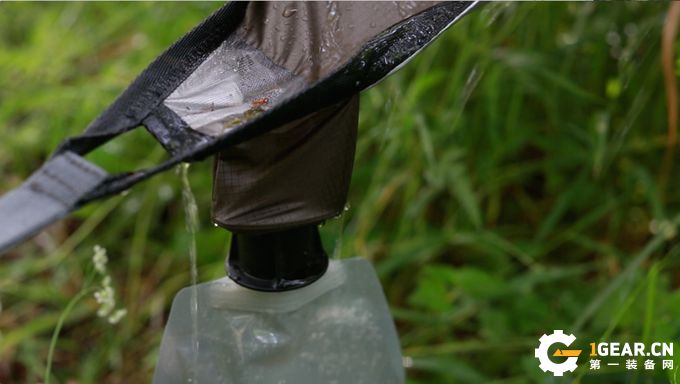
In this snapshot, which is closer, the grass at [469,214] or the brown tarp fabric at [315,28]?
the brown tarp fabric at [315,28]

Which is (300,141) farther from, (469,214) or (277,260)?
(469,214)

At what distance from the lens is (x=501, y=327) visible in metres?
0.88

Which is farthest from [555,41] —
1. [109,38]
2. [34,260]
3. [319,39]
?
[109,38]

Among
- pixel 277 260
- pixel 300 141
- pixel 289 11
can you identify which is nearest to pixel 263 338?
pixel 277 260

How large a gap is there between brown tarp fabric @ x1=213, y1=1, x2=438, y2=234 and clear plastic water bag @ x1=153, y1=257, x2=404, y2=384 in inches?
4.1

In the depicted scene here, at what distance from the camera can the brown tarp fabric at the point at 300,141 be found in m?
0.41

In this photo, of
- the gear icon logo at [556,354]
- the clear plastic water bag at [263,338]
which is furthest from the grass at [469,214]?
the clear plastic water bag at [263,338]

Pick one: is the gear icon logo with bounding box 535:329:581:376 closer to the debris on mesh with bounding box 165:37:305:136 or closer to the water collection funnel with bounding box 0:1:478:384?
the water collection funnel with bounding box 0:1:478:384

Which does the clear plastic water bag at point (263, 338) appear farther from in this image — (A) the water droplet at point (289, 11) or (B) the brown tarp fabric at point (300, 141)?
(A) the water droplet at point (289, 11)

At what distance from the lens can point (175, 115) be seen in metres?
0.40

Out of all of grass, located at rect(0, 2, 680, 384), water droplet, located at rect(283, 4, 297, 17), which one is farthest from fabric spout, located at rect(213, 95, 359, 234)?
grass, located at rect(0, 2, 680, 384)

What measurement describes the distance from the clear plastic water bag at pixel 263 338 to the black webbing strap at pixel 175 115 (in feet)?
0.58

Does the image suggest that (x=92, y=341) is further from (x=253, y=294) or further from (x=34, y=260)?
(x=253, y=294)

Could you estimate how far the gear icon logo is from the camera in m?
0.72
